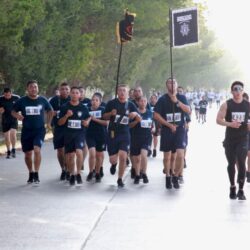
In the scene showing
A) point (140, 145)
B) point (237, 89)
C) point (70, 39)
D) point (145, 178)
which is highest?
point (70, 39)

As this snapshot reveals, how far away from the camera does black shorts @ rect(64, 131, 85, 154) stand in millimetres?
12609

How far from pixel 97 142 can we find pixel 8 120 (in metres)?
5.42

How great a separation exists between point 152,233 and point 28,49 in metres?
19.0

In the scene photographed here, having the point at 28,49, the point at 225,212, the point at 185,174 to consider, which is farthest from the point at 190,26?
the point at 225,212

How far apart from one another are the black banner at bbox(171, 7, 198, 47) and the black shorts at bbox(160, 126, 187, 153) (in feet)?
30.7

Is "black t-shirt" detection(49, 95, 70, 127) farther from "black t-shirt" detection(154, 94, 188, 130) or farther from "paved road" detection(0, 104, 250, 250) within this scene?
"black t-shirt" detection(154, 94, 188, 130)

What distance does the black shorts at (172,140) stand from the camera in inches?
475

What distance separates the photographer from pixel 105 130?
13.7 metres

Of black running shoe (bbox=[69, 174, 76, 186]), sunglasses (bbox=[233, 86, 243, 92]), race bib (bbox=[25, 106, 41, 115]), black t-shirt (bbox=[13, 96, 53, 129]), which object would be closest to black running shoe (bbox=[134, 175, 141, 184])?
black running shoe (bbox=[69, 174, 76, 186])

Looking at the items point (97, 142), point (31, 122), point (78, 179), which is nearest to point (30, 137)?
point (31, 122)

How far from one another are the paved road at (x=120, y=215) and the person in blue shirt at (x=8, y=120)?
4106 millimetres

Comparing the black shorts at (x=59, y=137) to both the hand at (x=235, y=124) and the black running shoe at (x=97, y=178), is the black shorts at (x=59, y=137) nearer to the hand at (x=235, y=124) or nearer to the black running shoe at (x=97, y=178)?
the black running shoe at (x=97, y=178)

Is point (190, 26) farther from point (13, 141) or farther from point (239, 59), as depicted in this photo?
point (239, 59)

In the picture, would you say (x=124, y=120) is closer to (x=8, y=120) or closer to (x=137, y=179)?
(x=137, y=179)
